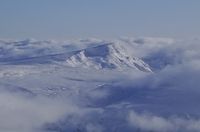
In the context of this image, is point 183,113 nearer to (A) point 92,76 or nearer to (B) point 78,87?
(B) point 78,87

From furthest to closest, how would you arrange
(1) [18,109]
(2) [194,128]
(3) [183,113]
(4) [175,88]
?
(4) [175,88] < (1) [18,109] < (3) [183,113] < (2) [194,128]

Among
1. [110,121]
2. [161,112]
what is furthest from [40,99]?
[161,112]

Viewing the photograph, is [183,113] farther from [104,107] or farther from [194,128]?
[104,107]

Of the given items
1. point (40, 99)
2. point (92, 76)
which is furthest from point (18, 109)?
point (92, 76)

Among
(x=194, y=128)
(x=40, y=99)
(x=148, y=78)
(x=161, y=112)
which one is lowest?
(x=194, y=128)

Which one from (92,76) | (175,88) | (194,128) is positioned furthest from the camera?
(92,76)

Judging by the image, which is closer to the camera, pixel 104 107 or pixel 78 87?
pixel 104 107

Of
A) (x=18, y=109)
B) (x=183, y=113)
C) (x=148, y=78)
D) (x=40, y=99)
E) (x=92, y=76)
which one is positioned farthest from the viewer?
(x=92, y=76)

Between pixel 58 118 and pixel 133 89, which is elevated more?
pixel 133 89

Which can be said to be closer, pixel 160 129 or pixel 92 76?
pixel 160 129
